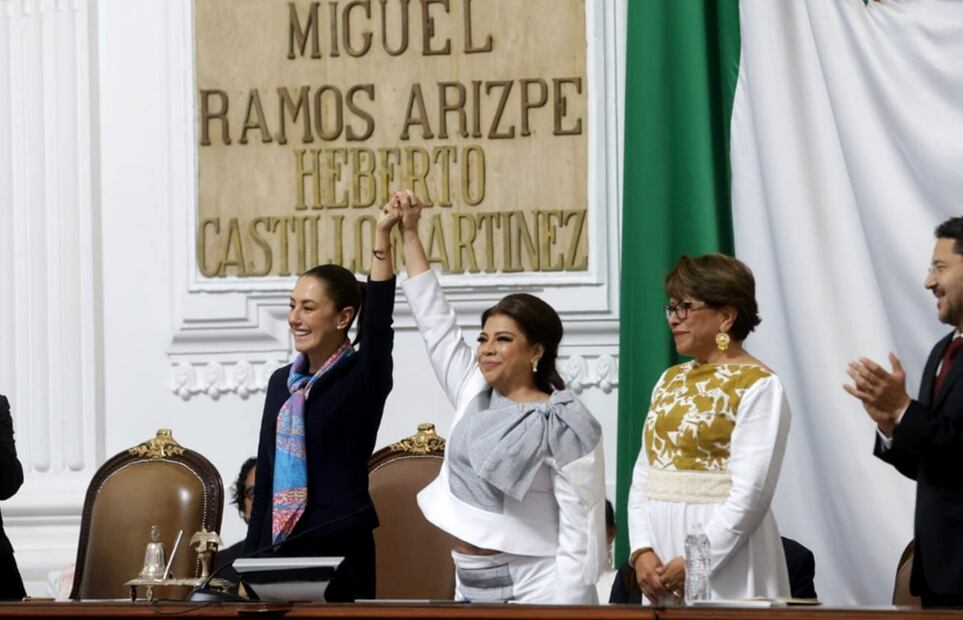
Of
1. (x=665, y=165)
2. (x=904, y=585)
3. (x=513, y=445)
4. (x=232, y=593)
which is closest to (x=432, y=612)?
(x=232, y=593)

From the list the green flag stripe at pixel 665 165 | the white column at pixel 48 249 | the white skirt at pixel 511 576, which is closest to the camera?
the white skirt at pixel 511 576

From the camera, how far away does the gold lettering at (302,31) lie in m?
5.34

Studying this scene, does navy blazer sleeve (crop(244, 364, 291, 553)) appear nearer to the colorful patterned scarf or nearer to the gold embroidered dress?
the colorful patterned scarf

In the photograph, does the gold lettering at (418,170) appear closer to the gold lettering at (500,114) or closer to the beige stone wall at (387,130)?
the beige stone wall at (387,130)

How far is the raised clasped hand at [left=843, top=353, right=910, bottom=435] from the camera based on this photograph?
320 centimetres

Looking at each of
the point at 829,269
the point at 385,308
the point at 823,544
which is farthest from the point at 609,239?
the point at 385,308

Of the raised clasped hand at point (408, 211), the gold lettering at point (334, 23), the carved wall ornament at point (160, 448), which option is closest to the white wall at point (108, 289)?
the gold lettering at point (334, 23)

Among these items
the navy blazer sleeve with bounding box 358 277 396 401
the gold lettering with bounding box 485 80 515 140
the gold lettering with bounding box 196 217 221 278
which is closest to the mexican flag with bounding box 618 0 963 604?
the gold lettering with bounding box 485 80 515 140

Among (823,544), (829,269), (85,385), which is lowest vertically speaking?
(823,544)

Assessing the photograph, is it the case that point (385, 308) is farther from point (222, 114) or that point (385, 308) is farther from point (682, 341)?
point (222, 114)

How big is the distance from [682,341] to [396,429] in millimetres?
1826

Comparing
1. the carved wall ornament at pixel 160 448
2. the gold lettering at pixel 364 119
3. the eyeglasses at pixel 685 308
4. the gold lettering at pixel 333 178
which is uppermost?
the gold lettering at pixel 364 119

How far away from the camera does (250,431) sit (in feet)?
17.5

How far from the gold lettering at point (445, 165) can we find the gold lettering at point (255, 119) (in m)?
0.59
